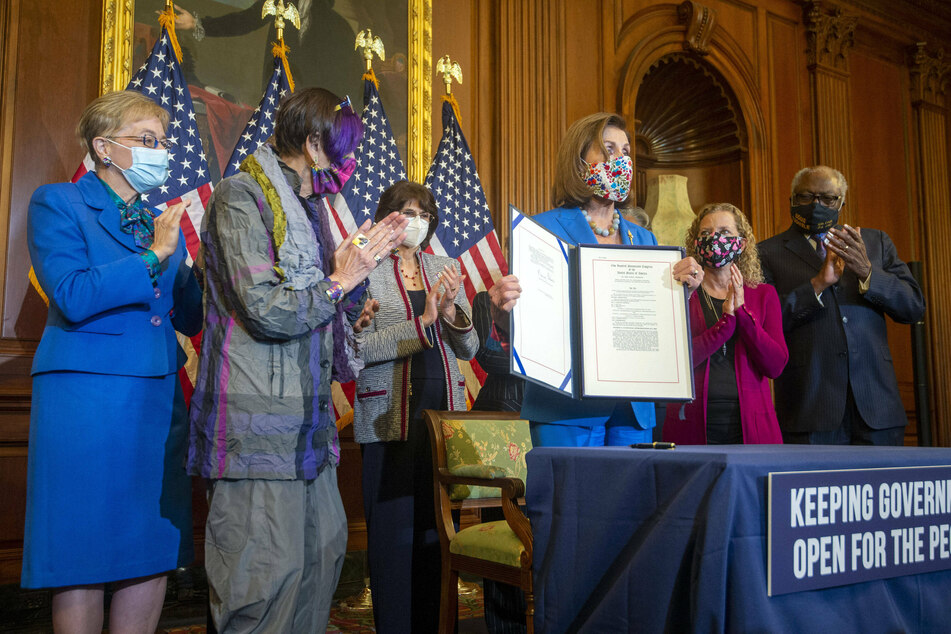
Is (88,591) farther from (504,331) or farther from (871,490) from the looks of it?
(871,490)

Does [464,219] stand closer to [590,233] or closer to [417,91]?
[417,91]

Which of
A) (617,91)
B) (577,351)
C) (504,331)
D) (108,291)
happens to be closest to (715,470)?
(577,351)

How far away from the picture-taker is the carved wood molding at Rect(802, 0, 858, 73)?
6711mm

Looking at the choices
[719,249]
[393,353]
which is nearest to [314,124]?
[393,353]

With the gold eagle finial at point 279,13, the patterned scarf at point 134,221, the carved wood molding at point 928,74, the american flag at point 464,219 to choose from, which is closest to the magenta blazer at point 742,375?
the patterned scarf at point 134,221

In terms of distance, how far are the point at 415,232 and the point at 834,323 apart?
1786 millimetres

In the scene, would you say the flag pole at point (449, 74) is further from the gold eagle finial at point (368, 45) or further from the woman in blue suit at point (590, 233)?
the woman in blue suit at point (590, 233)

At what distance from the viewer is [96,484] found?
200 cm

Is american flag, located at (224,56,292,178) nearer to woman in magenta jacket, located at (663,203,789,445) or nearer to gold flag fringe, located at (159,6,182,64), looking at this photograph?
gold flag fringe, located at (159,6,182,64)

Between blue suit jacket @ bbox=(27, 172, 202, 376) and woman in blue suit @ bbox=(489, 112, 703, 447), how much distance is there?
0.94 metres

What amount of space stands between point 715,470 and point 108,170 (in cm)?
183

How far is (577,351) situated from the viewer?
2.10m

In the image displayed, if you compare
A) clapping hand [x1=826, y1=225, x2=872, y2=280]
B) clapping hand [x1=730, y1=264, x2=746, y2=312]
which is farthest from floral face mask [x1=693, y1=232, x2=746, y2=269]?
clapping hand [x1=826, y1=225, x2=872, y2=280]

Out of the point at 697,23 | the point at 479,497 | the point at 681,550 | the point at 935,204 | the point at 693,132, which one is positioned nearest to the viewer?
the point at 681,550
